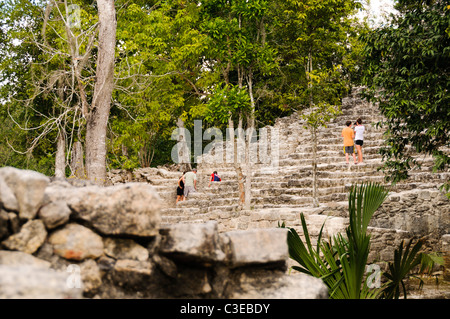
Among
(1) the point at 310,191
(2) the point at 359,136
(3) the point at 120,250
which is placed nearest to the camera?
(3) the point at 120,250

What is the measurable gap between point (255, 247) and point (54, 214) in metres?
1.11

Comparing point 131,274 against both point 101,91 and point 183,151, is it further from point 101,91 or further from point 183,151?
point 183,151

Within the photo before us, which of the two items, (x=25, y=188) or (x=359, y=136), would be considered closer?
(x=25, y=188)

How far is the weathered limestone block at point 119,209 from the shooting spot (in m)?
2.37

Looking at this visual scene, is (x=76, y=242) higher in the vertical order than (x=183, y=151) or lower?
lower

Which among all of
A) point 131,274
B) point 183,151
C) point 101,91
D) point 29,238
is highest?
point 101,91

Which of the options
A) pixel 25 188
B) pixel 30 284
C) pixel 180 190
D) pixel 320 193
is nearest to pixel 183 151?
pixel 180 190

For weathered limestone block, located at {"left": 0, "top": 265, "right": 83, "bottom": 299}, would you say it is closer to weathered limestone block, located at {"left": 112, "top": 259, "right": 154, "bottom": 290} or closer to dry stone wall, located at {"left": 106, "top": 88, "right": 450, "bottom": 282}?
weathered limestone block, located at {"left": 112, "top": 259, "right": 154, "bottom": 290}

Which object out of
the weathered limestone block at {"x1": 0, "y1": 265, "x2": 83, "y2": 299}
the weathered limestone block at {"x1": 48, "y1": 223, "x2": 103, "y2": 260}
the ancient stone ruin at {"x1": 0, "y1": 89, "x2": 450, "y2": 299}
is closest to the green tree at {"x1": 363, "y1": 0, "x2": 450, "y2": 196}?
the ancient stone ruin at {"x1": 0, "y1": 89, "x2": 450, "y2": 299}

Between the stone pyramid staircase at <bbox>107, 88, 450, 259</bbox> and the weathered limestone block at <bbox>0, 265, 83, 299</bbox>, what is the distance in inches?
186

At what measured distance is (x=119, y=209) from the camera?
238 centimetres

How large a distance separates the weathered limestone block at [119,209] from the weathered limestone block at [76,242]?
0.06 meters

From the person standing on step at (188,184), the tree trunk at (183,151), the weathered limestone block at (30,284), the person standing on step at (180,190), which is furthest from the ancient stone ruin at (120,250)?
the tree trunk at (183,151)

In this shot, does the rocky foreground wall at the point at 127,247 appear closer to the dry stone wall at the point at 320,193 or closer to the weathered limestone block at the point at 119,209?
the weathered limestone block at the point at 119,209
